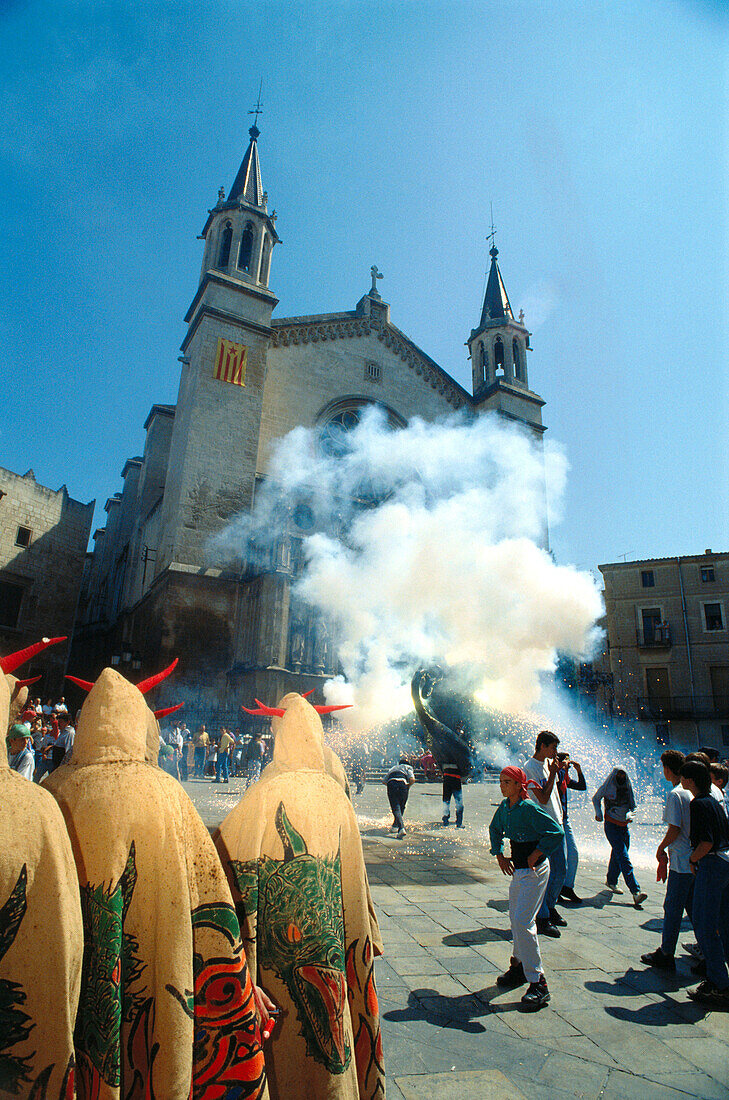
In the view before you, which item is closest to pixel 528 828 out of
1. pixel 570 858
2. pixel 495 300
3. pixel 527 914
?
pixel 527 914

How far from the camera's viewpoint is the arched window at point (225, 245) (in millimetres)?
21703

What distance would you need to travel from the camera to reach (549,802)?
4.96 meters

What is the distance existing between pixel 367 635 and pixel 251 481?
6618 millimetres

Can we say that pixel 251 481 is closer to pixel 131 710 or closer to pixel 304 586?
pixel 304 586

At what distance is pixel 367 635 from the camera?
19.6m

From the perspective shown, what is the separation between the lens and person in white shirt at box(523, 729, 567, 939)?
4719mm

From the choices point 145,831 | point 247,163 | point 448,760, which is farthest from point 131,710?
point 247,163

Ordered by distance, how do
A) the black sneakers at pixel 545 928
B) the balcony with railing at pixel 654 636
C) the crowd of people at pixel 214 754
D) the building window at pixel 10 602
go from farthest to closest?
the balcony with railing at pixel 654 636 → the building window at pixel 10 602 → the crowd of people at pixel 214 754 → the black sneakers at pixel 545 928

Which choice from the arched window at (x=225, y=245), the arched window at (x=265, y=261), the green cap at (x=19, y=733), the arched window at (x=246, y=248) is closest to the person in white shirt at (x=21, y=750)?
the green cap at (x=19, y=733)

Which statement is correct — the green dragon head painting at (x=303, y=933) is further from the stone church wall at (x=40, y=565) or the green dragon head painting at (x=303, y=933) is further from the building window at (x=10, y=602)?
the building window at (x=10, y=602)

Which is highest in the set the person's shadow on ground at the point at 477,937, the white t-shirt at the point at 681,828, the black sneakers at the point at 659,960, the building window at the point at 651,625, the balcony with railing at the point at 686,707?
the building window at the point at 651,625

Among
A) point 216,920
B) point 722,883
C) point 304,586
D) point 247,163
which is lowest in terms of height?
point 722,883

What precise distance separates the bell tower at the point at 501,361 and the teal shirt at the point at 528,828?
79.6 feet

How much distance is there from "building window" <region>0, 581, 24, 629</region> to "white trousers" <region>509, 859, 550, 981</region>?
2278 centimetres
